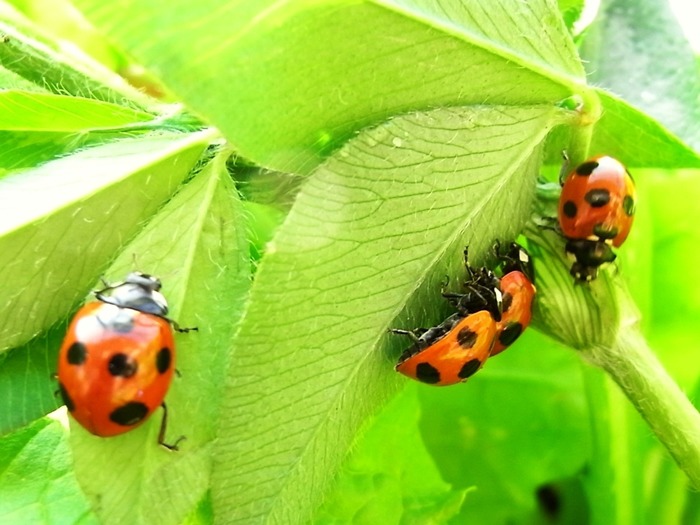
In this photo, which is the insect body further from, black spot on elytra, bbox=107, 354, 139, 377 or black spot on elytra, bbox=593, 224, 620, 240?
black spot on elytra, bbox=107, 354, 139, 377

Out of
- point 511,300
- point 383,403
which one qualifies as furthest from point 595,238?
point 383,403

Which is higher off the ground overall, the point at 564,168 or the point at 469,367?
the point at 564,168

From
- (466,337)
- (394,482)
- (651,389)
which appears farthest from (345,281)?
(394,482)

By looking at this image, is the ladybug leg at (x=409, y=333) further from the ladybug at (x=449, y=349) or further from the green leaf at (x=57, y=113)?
the green leaf at (x=57, y=113)

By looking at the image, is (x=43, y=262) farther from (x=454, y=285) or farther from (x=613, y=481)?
(x=613, y=481)

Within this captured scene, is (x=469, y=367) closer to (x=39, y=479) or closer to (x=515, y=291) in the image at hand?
(x=515, y=291)

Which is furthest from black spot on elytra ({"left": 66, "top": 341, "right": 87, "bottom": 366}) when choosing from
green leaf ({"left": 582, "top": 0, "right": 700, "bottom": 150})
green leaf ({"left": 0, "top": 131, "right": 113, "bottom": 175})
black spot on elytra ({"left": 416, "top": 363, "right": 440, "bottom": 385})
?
green leaf ({"left": 582, "top": 0, "right": 700, "bottom": 150})

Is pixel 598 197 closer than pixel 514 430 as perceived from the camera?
Yes
